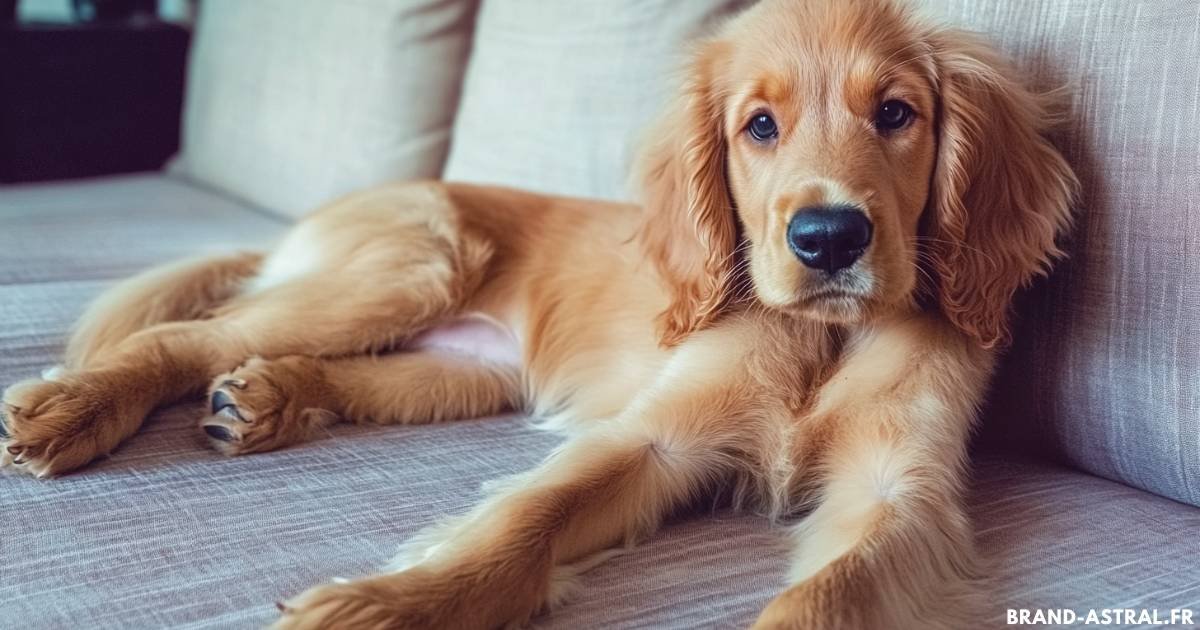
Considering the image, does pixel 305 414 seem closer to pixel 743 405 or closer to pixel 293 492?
pixel 293 492

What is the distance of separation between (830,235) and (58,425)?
1.31 meters

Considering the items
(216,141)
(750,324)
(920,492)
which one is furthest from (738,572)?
(216,141)

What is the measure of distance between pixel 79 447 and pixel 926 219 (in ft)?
4.87

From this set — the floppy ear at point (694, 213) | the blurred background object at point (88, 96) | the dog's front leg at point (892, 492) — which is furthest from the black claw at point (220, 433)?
the blurred background object at point (88, 96)

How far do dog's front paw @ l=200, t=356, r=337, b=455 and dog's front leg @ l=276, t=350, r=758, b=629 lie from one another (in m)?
0.52

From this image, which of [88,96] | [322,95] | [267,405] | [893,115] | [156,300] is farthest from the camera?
[88,96]

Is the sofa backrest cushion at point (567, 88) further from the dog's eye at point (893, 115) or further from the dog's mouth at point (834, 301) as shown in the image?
the dog's mouth at point (834, 301)

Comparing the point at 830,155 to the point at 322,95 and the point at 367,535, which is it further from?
the point at 322,95

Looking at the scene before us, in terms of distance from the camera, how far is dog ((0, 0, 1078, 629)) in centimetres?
165

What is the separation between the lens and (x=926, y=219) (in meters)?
1.98

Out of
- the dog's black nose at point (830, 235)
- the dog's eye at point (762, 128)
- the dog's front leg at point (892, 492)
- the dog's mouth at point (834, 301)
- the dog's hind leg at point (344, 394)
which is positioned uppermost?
the dog's eye at point (762, 128)

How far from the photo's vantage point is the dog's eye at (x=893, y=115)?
6.34 ft

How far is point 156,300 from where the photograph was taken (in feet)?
8.53

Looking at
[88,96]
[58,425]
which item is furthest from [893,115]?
[88,96]
